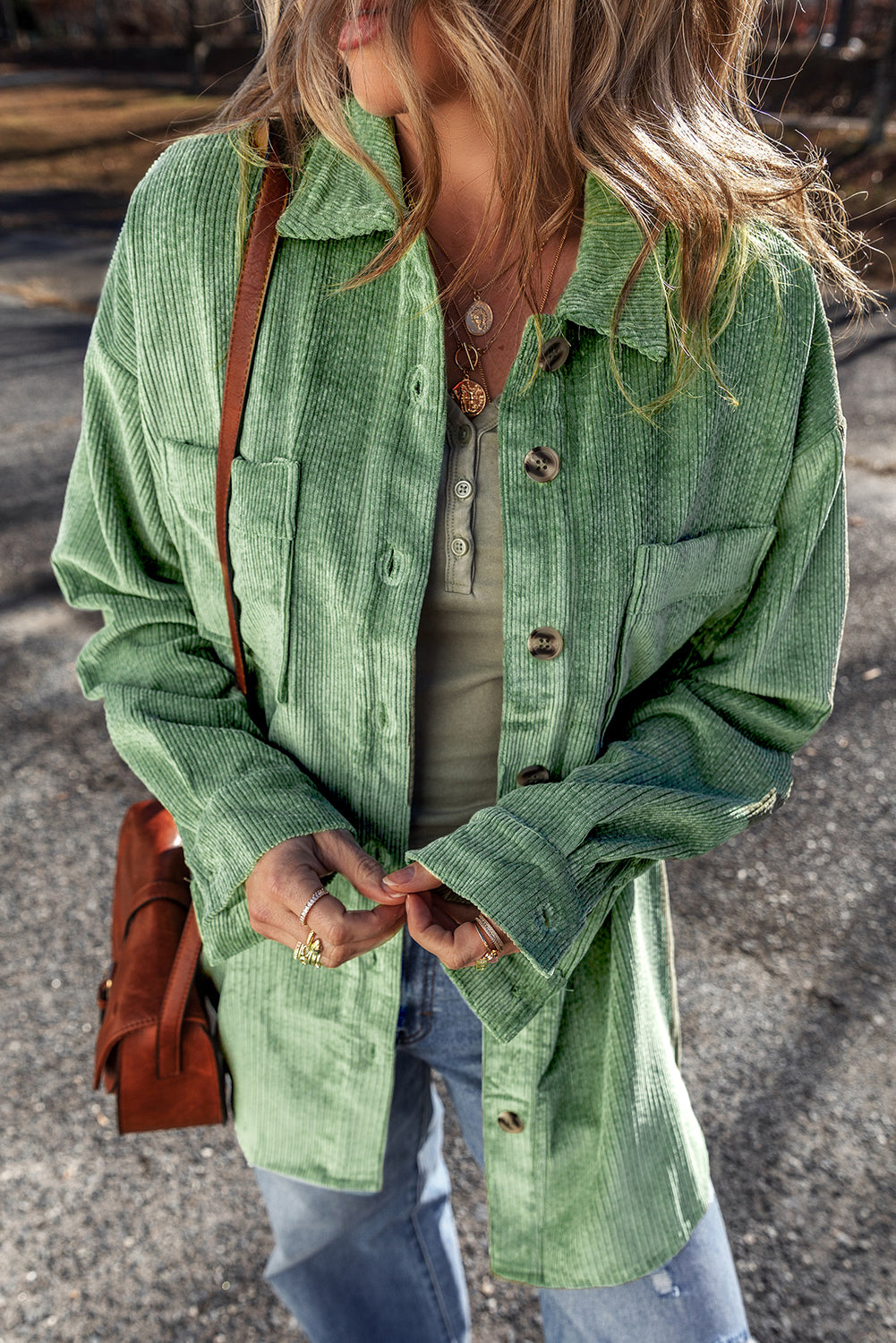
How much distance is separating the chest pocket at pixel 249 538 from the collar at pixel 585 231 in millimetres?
270

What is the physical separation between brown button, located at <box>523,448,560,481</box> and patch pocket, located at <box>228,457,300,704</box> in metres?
0.26

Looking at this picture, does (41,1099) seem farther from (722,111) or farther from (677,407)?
(722,111)

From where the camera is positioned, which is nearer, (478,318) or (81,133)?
(478,318)

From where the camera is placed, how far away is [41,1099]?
89.4 inches

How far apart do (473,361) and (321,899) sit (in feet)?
2.08

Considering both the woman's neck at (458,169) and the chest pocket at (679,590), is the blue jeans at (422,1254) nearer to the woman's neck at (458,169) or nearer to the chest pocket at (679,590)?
the chest pocket at (679,590)

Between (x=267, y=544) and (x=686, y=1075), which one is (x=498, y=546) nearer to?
(x=267, y=544)

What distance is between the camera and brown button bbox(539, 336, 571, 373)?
1.14m

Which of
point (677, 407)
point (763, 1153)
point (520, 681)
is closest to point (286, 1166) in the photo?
point (520, 681)

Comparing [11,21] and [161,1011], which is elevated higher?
[161,1011]

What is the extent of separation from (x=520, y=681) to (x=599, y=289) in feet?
1.45

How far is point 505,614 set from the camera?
1150 millimetres

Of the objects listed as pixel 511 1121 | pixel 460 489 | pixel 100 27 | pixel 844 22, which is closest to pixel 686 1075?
pixel 511 1121

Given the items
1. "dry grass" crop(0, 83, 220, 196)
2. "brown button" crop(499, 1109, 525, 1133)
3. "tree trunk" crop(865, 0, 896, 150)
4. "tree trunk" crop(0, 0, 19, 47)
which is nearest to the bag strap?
"brown button" crop(499, 1109, 525, 1133)
